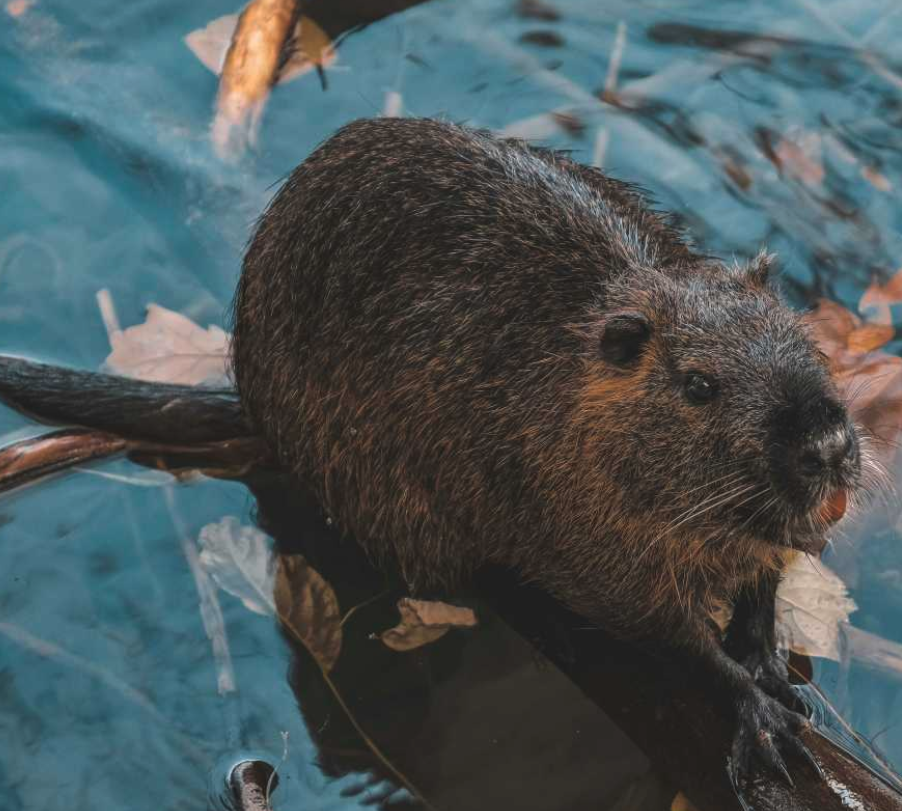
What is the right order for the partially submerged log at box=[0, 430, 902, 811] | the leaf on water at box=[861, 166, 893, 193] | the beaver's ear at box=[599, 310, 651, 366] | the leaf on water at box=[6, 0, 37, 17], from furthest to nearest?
the leaf on water at box=[6, 0, 37, 17]
the leaf on water at box=[861, 166, 893, 193]
the beaver's ear at box=[599, 310, 651, 366]
the partially submerged log at box=[0, 430, 902, 811]

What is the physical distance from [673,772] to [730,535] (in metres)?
0.57

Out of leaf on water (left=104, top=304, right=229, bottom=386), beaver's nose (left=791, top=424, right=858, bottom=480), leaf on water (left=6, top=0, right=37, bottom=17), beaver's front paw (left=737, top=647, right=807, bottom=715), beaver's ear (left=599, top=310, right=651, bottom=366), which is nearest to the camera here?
beaver's nose (left=791, top=424, right=858, bottom=480)

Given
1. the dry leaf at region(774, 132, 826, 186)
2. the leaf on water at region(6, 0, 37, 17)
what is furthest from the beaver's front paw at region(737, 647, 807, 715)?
the leaf on water at region(6, 0, 37, 17)

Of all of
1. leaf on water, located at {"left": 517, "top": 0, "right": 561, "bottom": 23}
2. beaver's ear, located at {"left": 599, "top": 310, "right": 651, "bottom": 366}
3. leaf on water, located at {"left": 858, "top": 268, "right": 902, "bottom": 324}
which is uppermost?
leaf on water, located at {"left": 517, "top": 0, "right": 561, "bottom": 23}

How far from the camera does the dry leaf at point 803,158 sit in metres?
5.42

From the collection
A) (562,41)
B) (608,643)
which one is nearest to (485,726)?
(608,643)

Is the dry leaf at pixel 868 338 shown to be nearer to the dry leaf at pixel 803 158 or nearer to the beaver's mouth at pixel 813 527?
the dry leaf at pixel 803 158

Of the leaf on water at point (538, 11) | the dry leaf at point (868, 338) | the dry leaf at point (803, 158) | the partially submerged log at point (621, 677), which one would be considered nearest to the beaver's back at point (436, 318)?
the partially submerged log at point (621, 677)

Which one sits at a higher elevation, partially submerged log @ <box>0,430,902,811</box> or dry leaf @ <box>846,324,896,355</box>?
dry leaf @ <box>846,324,896,355</box>

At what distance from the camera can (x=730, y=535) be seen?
3.41m

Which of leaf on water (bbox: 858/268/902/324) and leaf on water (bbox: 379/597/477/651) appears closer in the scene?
leaf on water (bbox: 379/597/477/651)

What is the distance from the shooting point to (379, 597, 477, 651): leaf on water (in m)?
4.09

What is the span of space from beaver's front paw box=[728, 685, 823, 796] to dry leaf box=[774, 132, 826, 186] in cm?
258

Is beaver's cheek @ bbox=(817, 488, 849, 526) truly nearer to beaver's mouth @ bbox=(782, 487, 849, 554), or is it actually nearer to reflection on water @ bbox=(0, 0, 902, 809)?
beaver's mouth @ bbox=(782, 487, 849, 554)
